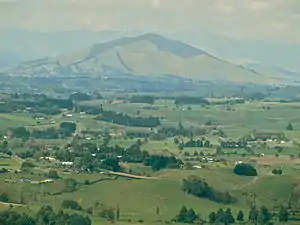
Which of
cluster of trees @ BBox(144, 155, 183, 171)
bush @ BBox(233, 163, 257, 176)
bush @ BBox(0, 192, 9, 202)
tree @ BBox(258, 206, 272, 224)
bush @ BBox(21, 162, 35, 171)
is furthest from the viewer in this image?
cluster of trees @ BBox(144, 155, 183, 171)

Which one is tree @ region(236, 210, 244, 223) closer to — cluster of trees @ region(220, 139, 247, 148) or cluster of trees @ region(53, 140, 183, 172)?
cluster of trees @ region(53, 140, 183, 172)

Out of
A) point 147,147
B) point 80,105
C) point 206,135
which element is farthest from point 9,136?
point 80,105

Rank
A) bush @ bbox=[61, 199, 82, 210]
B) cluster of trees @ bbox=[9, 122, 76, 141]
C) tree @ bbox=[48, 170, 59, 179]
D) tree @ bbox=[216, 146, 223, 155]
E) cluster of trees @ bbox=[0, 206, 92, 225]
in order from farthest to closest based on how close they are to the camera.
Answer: cluster of trees @ bbox=[9, 122, 76, 141]
tree @ bbox=[216, 146, 223, 155]
tree @ bbox=[48, 170, 59, 179]
bush @ bbox=[61, 199, 82, 210]
cluster of trees @ bbox=[0, 206, 92, 225]

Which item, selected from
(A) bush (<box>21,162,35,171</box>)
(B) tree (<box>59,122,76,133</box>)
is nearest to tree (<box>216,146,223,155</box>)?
(B) tree (<box>59,122,76,133</box>)

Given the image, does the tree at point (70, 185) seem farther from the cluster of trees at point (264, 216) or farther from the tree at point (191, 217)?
the cluster of trees at point (264, 216)

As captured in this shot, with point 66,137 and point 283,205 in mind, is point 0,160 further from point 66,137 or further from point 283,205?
point 283,205

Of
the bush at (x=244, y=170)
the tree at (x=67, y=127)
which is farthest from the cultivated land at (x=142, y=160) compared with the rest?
the bush at (x=244, y=170)

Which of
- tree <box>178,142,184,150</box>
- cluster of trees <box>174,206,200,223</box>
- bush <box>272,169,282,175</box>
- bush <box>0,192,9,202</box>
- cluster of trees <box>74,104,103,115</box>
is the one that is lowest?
cluster of trees <box>174,206,200,223</box>

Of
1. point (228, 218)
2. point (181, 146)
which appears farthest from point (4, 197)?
point (181, 146)
